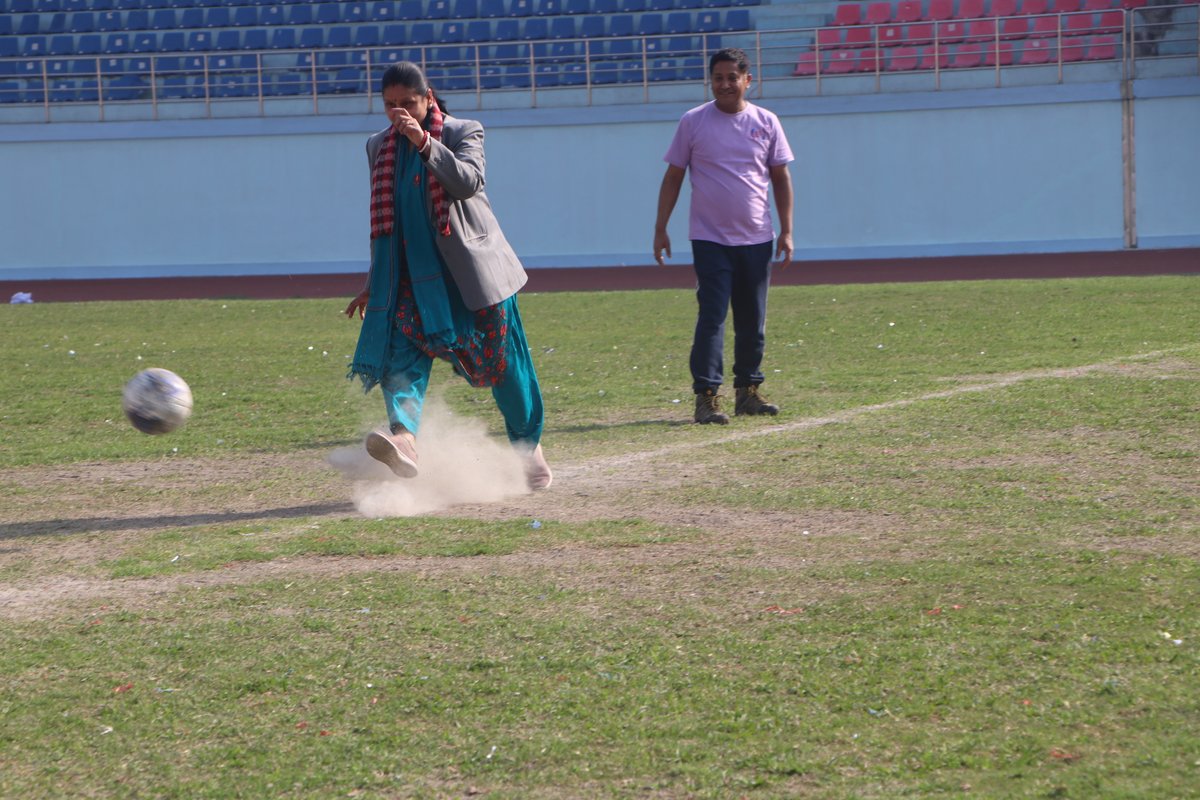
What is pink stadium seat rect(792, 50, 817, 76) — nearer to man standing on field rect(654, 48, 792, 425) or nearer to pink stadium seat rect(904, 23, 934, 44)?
pink stadium seat rect(904, 23, 934, 44)

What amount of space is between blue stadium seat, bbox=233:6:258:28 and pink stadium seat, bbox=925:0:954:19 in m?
12.7

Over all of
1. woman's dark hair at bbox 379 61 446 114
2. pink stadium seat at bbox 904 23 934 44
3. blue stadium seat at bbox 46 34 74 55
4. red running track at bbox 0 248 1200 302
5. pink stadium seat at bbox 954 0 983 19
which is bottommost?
red running track at bbox 0 248 1200 302

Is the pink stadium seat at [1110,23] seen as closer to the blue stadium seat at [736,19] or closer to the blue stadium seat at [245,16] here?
the blue stadium seat at [736,19]

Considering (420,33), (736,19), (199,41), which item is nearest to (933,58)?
(736,19)

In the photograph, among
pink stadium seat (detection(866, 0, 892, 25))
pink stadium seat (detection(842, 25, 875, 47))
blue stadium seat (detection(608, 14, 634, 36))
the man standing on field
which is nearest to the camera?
the man standing on field

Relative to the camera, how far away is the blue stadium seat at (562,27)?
26594 mm

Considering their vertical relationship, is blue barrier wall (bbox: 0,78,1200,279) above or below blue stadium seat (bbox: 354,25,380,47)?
below

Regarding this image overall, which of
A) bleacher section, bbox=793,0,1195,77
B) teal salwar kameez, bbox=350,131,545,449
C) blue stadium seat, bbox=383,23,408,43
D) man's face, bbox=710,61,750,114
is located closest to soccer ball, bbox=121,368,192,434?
teal salwar kameez, bbox=350,131,545,449

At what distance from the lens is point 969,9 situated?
83.6 ft

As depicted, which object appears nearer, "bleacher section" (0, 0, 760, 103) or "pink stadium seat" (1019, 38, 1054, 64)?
"pink stadium seat" (1019, 38, 1054, 64)

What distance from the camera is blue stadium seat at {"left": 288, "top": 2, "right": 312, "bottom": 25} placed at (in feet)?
91.7

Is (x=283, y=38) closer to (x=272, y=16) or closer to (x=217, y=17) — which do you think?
(x=272, y=16)

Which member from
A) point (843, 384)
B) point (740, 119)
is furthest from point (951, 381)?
point (740, 119)

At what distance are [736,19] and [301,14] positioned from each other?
27.8ft
